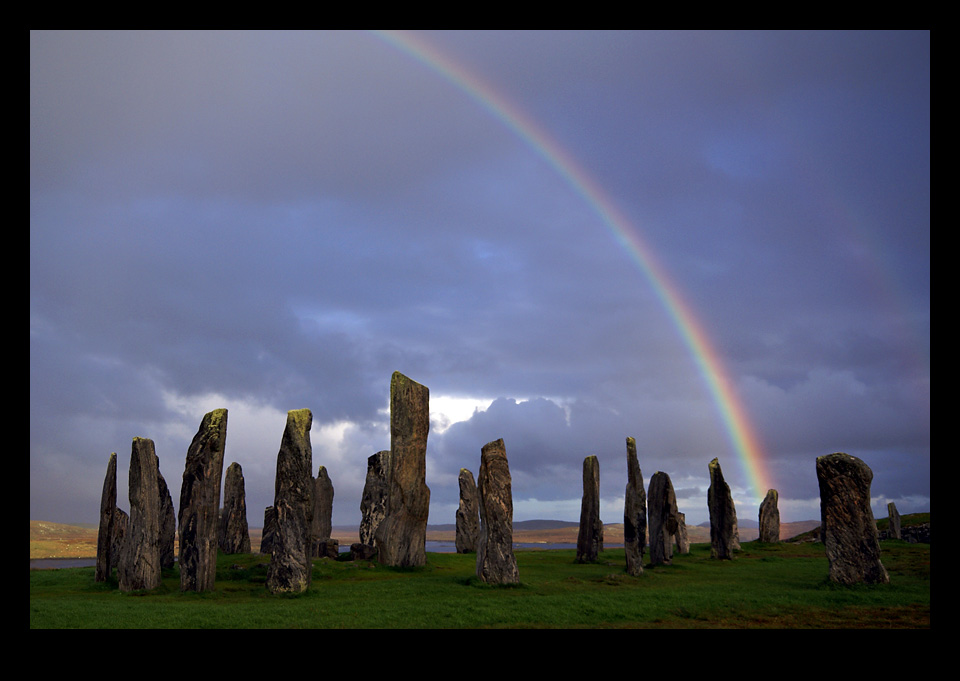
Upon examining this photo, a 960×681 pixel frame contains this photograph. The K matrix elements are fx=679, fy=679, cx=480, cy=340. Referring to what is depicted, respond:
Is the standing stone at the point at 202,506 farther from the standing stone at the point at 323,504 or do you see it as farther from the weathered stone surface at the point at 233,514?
the standing stone at the point at 323,504

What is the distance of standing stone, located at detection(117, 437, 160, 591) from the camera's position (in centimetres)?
1817

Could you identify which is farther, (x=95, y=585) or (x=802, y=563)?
(x=802, y=563)

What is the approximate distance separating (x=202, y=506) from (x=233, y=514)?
50.1 ft

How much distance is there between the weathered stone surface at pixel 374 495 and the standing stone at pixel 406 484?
314 inches

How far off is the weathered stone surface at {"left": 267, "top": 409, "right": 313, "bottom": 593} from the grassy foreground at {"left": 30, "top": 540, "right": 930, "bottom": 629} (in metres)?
0.62

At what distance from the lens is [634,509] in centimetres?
2438

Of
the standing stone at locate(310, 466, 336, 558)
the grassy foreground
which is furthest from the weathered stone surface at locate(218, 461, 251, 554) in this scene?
the grassy foreground

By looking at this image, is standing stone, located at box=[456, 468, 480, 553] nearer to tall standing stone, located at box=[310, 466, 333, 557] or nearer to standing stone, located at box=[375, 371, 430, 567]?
tall standing stone, located at box=[310, 466, 333, 557]
